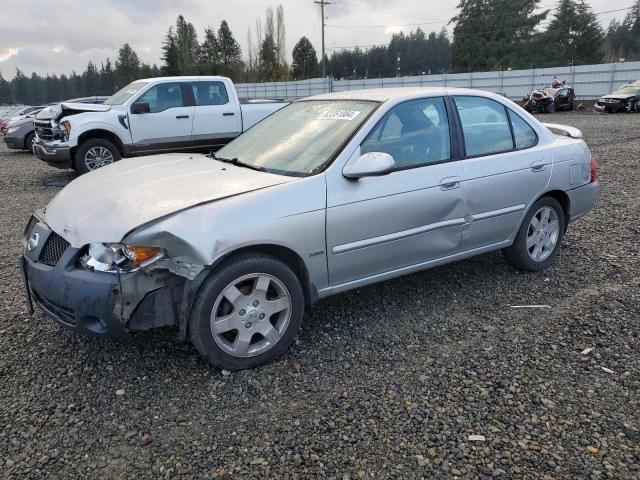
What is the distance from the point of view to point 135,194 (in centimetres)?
313

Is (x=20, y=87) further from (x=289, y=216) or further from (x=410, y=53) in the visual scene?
(x=289, y=216)

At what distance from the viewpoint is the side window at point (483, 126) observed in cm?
402

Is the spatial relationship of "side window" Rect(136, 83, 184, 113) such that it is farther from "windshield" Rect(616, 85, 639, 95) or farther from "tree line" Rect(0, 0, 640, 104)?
"tree line" Rect(0, 0, 640, 104)

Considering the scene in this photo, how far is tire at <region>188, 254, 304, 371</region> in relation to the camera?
289 cm

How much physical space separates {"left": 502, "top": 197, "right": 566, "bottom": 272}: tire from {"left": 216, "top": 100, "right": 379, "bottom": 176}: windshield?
5.89 ft

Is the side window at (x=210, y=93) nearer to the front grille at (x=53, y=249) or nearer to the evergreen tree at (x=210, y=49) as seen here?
the front grille at (x=53, y=249)

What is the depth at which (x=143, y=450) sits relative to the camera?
8.11 ft

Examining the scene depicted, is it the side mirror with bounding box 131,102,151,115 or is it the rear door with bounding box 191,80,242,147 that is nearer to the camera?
the side mirror with bounding box 131,102,151,115

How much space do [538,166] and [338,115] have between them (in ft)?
5.94

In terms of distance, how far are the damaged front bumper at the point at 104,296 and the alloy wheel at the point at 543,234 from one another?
10.2 feet

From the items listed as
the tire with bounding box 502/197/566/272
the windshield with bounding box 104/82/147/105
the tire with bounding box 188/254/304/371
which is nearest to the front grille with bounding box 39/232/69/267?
the tire with bounding box 188/254/304/371

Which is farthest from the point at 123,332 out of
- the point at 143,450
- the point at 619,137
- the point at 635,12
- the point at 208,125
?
the point at 635,12

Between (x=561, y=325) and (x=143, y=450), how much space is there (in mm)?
2825

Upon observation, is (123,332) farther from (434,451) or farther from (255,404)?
(434,451)
